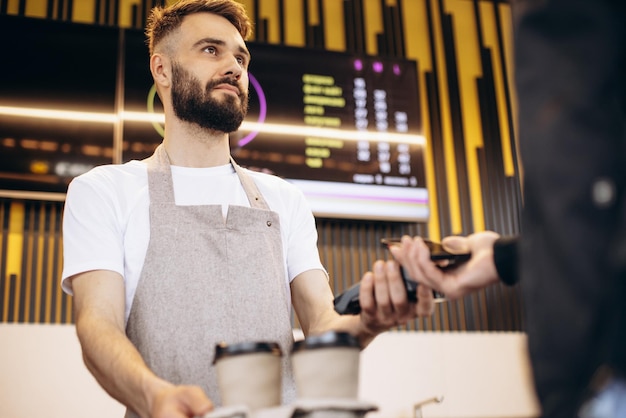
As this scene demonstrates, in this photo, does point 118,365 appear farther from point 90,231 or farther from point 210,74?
point 210,74

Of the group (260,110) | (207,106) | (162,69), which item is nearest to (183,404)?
(207,106)

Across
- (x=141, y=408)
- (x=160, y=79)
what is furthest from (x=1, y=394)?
(x=141, y=408)

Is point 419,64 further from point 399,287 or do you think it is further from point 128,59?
point 399,287

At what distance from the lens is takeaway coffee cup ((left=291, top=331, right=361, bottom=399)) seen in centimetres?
90

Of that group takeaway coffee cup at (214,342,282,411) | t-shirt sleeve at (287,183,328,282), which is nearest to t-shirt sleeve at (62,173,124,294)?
t-shirt sleeve at (287,183,328,282)

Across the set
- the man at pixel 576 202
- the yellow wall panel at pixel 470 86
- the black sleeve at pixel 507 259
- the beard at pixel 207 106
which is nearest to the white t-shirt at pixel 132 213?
the beard at pixel 207 106

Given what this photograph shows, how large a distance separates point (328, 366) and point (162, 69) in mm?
1272

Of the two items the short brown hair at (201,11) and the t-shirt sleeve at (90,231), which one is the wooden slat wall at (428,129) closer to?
the short brown hair at (201,11)

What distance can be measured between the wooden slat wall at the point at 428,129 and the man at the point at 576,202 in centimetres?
271

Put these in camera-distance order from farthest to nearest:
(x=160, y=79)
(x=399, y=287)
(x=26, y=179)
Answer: (x=26, y=179) < (x=160, y=79) < (x=399, y=287)

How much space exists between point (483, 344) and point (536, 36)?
2.88 m

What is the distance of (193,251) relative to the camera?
1612 millimetres

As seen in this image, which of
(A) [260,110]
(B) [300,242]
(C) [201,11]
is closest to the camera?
(B) [300,242]

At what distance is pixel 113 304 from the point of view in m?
1.49
